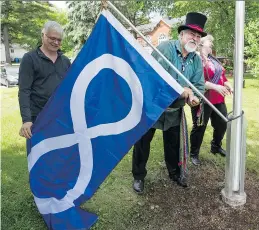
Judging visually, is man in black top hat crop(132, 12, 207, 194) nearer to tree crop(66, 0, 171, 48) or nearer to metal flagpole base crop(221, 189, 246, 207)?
metal flagpole base crop(221, 189, 246, 207)

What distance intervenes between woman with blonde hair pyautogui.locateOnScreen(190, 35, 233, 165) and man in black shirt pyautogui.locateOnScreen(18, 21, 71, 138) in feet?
6.30

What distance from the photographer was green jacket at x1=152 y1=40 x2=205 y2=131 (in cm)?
351

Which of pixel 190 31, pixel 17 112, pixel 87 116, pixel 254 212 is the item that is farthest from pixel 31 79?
pixel 17 112

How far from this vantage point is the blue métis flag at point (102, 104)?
9.58 feet

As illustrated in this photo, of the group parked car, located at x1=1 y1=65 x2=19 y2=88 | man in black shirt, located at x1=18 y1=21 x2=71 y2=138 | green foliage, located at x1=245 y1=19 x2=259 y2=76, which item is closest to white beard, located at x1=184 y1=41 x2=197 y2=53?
man in black shirt, located at x1=18 y1=21 x2=71 y2=138

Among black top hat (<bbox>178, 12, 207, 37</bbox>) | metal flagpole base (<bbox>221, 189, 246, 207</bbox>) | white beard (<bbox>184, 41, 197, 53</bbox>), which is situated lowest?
metal flagpole base (<bbox>221, 189, 246, 207</bbox>)

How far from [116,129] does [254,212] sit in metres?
1.81

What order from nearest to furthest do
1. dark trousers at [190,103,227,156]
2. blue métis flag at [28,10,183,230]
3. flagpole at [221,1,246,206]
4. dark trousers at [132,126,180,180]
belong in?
1. blue métis flag at [28,10,183,230]
2. flagpole at [221,1,246,206]
3. dark trousers at [132,126,180,180]
4. dark trousers at [190,103,227,156]

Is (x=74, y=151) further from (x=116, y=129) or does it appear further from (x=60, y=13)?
(x=60, y=13)

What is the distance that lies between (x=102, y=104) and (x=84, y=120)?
0.22 metres

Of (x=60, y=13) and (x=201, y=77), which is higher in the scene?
(x=201, y=77)

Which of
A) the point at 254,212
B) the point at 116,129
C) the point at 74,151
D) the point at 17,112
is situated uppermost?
the point at 116,129

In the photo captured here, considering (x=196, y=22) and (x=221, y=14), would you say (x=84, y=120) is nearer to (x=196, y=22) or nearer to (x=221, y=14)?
(x=196, y=22)

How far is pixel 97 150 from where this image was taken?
2984 millimetres
